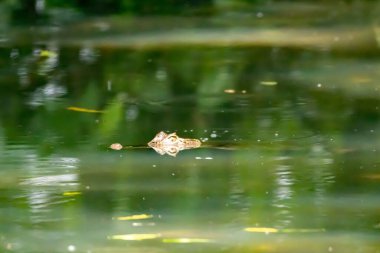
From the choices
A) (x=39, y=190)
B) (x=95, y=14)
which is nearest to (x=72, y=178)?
(x=39, y=190)

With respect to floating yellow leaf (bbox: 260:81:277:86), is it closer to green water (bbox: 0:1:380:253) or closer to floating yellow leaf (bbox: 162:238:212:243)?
green water (bbox: 0:1:380:253)

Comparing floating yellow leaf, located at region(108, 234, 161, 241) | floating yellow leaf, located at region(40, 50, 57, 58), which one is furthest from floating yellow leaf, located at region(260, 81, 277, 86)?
floating yellow leaf, located at region(108, 234, 161, 241)

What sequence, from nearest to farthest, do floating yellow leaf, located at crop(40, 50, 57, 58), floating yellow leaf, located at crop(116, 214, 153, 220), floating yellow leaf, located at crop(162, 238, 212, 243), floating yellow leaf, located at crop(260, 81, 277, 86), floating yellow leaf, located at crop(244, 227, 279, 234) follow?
floating yellow leaf, located at crop(162, 238, 212, 243), floating yellow leaf, located at crop(244, 227, 279, 234), floating yellow leaf, located at crop(116, 214, 153, 220), floating yellow leaf, located at crop(260, 81, 277, 86), floating yellow leaf, located at crop(40, 50, 57, 58)

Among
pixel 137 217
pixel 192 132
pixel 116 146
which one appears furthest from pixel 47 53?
pixel 137 217

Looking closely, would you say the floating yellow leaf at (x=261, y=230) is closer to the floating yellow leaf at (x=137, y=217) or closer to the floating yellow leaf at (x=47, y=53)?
the floating yellow leaf at (x=137, y=217)

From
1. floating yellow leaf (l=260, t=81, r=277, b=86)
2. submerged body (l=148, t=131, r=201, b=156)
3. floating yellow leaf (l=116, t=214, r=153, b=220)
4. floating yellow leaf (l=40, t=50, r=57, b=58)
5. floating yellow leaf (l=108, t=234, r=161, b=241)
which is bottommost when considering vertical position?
floating yellow leaf (l=40, t=50, r=57, b=58)

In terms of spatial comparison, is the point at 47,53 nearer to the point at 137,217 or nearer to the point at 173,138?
the point at 173,138
